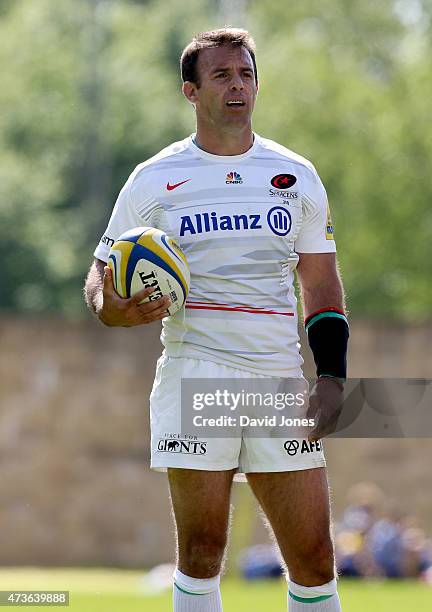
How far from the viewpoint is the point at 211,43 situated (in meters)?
5.73

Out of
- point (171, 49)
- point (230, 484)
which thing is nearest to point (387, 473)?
point (230, 484)

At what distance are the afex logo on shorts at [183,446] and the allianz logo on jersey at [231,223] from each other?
0.84 metres

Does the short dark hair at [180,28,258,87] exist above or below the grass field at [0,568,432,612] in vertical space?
above

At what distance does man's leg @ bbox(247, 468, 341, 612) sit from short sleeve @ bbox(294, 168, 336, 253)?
3.09 ft

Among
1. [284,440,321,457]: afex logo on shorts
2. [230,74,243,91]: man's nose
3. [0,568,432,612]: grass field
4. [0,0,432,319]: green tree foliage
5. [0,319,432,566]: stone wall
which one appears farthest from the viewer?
[0,0,432,319]: green tree foliage

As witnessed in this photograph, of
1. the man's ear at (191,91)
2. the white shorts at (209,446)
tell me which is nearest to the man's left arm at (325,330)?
the white shorts at (209,446)

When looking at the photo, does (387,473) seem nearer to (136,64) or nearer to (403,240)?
(403,240)

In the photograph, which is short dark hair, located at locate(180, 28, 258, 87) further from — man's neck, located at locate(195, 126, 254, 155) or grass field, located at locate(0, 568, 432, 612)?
grass field, located at locate(0, 568, 432, 612)

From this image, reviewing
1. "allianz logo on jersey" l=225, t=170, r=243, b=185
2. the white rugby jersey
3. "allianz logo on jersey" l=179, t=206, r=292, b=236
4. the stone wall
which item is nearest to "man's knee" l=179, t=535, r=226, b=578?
the white rugby jersey

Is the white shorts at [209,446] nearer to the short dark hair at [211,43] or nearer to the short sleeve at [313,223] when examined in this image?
the short sleeve at [313,223]

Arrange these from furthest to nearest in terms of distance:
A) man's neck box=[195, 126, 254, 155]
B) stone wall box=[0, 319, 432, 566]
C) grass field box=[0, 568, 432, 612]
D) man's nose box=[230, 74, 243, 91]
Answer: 1. stone wall box=[0, 319, 432, 566]
2. grass field box=[0, 568, 432, 612]
3. man's neck box=[195, 126, 254, 155]
4. man's nose box=[230, 74, 243, 91]

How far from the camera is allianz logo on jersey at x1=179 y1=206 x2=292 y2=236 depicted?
5574 millimetres

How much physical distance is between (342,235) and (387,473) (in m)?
11.0

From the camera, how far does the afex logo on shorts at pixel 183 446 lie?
5.45 metres
